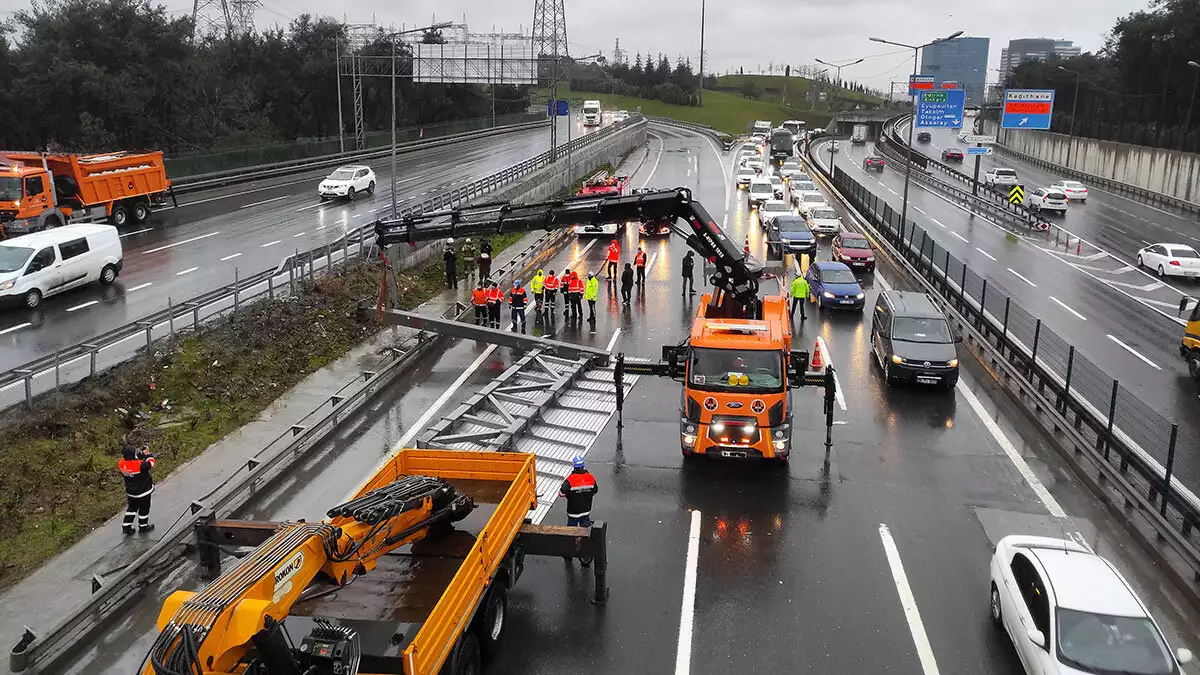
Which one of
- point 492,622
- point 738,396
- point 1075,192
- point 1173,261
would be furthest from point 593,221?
point 1075,192

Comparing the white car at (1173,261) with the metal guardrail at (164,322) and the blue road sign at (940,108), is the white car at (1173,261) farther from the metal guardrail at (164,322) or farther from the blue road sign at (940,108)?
the metal guardrail at (164,322)

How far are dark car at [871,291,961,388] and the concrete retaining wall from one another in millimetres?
47178

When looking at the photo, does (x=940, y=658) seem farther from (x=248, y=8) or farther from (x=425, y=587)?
(x=248, y=8)

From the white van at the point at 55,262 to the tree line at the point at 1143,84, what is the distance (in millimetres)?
63858

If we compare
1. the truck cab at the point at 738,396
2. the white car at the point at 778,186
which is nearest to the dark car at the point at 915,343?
the truck cab at the point at 738,396

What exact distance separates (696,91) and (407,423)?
489ft

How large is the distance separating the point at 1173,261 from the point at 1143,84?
63.0 meters

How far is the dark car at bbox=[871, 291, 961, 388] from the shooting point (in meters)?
19.3

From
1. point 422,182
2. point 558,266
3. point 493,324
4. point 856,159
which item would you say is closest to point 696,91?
point 856,159

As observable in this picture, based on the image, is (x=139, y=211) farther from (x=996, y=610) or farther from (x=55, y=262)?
(x=996, y=610)

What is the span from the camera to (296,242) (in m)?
32.1

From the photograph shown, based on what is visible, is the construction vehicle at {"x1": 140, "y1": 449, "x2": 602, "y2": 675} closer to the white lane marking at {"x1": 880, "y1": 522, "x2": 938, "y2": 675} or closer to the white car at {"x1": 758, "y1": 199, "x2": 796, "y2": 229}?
the white lane marking at {"x1": 880, "y1": 522, "x2": 938, "y2": 675}

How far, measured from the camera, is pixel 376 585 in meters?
8.90

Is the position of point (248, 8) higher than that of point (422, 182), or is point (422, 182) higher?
point (248, 8)
